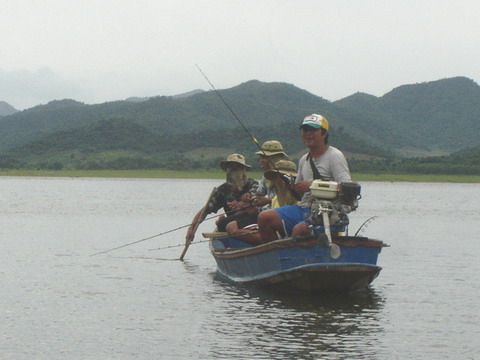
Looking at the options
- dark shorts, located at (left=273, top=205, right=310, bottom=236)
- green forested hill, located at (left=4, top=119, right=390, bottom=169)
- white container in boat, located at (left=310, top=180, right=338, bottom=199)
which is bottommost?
dark shorts, located at (left=273, top=205, right=310, bottom=236)

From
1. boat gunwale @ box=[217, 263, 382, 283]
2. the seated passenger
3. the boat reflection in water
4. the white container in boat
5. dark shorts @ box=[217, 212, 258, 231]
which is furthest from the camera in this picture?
dark shorts @ box=[217, 212, 258, 231]

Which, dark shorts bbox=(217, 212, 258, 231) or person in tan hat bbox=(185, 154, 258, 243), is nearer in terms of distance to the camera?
dark shorts bbox=(217, 212, 258, 231)

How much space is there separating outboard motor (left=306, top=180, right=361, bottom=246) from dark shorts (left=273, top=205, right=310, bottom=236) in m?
0.35

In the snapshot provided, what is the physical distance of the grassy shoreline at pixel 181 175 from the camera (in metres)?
112

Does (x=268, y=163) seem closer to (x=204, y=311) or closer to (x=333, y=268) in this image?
(x=333, y=268)

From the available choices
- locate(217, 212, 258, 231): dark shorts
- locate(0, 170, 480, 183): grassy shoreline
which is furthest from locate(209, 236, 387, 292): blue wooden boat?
locate(0, 170, 480, 183): grassy shoreline

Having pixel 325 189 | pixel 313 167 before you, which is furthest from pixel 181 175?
pixel 325 189

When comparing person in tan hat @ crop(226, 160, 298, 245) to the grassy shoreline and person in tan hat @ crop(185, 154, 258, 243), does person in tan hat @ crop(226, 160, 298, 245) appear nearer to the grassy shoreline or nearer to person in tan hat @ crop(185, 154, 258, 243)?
person in tan hat @ crop(185, 154, 258, 243)

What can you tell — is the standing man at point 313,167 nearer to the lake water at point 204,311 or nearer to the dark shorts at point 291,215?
the dark shorts at point 291,215

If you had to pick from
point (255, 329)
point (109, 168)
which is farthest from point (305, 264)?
point (109, 168)

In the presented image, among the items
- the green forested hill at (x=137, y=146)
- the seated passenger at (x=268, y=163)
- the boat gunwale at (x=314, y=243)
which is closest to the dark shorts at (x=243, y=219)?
the seated passenger at (x=268, y=163)

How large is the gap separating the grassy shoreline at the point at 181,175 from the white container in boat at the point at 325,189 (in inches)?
3532

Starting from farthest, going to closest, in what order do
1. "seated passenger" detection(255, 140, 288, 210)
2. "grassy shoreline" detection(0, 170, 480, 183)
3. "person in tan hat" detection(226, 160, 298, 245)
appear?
"grassy shoreline" detection(0, 170, 480, 183) < "seated passenger" detection(255, 140, 288, 210) < "person in tan hat" detection(226, 160, 298, 245)

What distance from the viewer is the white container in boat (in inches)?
441
